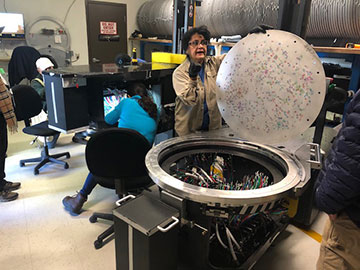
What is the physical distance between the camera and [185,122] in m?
1.96

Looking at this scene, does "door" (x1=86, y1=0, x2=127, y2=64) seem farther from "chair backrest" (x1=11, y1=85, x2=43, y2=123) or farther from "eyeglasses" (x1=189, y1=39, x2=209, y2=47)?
"eyeglasses" (x1=189, y1=39, x2=209, y2=47)

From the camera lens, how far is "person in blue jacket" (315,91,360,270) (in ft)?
2.96

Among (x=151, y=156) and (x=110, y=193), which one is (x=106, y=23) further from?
(x=151, y=156)

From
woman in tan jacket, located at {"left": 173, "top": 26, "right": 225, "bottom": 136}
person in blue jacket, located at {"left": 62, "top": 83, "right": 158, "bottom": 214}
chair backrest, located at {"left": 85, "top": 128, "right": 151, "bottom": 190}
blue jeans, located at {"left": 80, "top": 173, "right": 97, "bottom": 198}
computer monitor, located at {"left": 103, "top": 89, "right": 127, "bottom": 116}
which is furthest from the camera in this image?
computer monitor, located at {"left": 103, "top": 89, "right": 127, "bottom": 116}

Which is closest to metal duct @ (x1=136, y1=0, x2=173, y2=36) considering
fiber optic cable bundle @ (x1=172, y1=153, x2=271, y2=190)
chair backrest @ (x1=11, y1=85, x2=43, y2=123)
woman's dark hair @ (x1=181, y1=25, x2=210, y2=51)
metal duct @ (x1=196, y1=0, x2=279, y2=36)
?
metal duct @ (x1=196, y1=0, x2=279, y2=36)

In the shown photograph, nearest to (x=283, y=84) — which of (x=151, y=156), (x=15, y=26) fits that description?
(x=151, y=156)

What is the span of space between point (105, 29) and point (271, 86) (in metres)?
5.19

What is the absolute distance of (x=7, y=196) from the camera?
8.00ft

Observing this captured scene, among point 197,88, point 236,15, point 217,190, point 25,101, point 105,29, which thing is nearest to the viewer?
point 217,190

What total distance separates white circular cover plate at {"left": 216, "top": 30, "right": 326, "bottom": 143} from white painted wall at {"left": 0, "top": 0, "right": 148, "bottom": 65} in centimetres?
464

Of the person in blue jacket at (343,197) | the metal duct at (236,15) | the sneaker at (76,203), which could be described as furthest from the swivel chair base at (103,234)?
the metal duct at (236,15)

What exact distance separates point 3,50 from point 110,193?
3.56 m

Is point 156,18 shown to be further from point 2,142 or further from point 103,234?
point 103,234

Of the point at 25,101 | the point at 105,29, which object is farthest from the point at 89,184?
the point at 105,29
